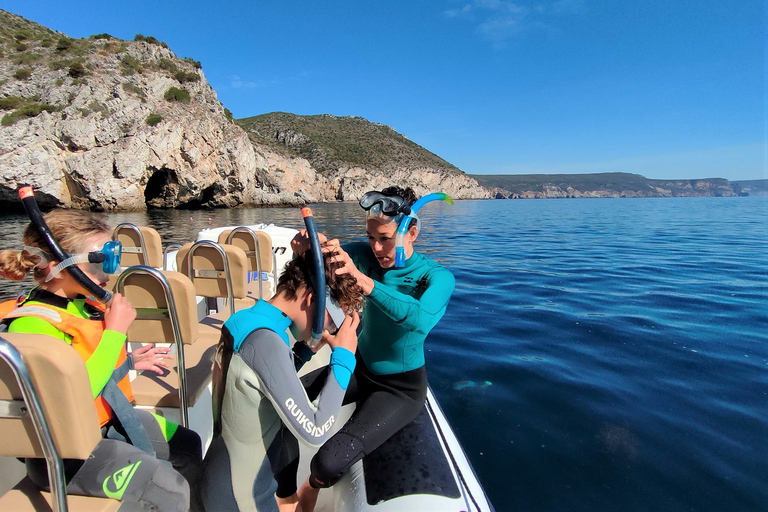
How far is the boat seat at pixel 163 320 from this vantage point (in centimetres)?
229

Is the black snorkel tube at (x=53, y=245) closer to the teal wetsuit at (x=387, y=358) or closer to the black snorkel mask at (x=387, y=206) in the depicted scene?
the teal wetsuit at (x=387, y=358)

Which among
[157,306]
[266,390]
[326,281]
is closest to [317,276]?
[326,281]

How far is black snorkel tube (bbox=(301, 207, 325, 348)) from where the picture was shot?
1.60m

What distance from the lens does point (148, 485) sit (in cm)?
162

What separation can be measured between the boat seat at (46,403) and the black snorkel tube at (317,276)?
2.55ft

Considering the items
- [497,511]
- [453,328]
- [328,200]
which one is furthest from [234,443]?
[328,200]

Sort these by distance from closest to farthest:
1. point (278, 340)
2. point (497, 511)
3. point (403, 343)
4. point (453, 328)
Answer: point (278, 340)
point (403, 343)
point (497, 511)
point (453, 328)

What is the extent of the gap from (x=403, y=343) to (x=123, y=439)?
1.46 m

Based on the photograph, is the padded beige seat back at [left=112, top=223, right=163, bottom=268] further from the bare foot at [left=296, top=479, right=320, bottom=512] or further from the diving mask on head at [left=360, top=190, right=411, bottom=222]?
the bare foot at [left=296, top=479, right=320, bottom=512]

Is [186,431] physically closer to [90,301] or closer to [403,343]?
[90,301]

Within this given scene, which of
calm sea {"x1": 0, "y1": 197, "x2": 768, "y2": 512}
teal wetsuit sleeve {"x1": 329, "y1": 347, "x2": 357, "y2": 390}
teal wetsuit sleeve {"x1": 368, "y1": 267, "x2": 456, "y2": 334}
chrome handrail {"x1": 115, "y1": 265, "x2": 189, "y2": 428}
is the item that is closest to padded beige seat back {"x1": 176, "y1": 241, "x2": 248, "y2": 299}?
chrome handrail {"x1": 115, "y1": 265, "x2": 189, "y2": 428}

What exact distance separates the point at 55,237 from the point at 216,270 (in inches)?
80.3

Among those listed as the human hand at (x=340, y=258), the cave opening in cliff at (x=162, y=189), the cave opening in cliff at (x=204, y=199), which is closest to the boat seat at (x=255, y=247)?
the human hand at (x=340, y=258)

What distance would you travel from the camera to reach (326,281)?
5.84ft
